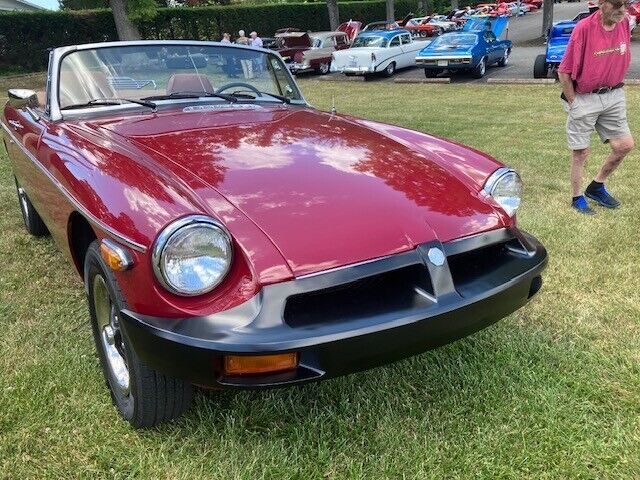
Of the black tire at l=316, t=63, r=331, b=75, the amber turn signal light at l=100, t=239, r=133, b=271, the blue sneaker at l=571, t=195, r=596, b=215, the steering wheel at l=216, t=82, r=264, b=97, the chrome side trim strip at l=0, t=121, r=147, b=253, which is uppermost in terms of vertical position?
the steering wheel at l=216, t=82, r=264, b=97

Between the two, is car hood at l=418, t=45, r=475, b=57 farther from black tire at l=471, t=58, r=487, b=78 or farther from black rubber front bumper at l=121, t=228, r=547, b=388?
black rubber front bumper at l=121, t=228, r=547, b=388

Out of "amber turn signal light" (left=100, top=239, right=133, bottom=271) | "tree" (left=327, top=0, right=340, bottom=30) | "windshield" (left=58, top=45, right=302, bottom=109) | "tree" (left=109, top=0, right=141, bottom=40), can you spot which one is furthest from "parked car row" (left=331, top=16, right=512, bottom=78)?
"amber turn signal light" (left=100, top=239, right=133, bottom=271)

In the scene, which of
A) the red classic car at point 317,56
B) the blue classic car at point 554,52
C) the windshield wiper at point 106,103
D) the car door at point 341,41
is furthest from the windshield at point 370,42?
the windshield wiper at point 106,103

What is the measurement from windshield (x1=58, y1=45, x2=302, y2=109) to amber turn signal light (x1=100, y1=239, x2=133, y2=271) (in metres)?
1.43

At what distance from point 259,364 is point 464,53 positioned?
14992 mm

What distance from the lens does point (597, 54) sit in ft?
13.5

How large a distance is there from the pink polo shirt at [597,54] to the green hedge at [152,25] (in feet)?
72.5

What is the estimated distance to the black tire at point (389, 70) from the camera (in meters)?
17.7

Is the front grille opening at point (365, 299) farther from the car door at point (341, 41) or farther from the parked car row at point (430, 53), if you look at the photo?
the car door at point (341, 41)

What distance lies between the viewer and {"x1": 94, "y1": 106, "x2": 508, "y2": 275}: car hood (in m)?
1.91

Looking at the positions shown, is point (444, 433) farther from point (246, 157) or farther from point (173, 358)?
point (246, 157)

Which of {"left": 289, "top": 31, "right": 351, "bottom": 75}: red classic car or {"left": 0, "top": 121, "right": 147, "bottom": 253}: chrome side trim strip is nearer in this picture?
{"left": 0, "top": 121, "right": 147, "bottom": 253}: chrome side trim strip

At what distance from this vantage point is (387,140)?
2.86 meters

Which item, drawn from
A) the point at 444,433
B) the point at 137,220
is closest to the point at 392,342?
the point at 444,433
